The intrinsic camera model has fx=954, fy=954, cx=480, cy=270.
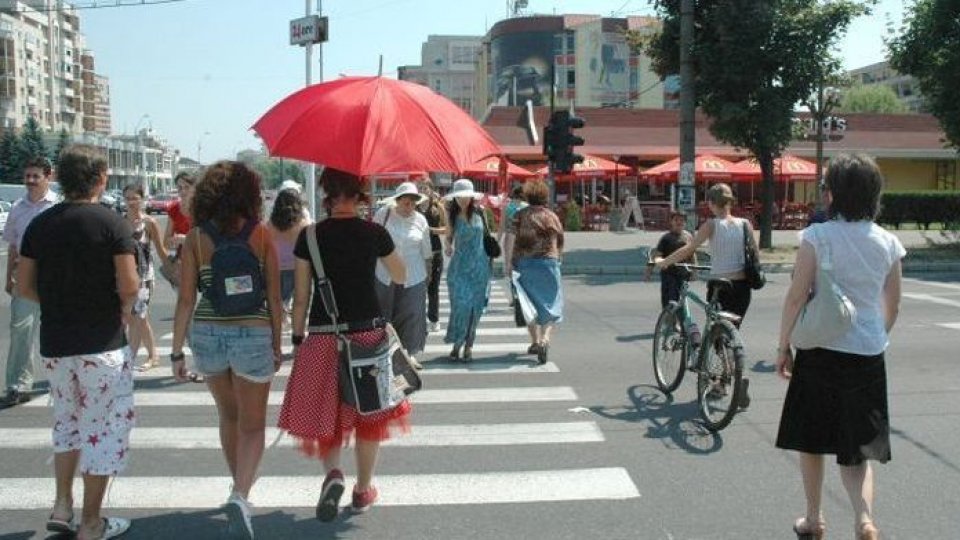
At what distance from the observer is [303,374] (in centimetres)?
464

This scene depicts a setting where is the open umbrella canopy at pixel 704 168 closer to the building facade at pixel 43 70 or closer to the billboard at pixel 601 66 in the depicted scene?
the billboard at pixel 601 66

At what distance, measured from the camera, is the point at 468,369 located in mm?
9008

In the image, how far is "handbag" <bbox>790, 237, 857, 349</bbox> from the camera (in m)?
3.95

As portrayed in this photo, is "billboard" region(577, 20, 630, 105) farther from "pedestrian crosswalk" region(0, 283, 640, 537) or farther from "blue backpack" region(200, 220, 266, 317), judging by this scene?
"blue backpack" region(200, 220, 266, 317)

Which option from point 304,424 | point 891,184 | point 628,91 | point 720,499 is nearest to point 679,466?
point 720,499

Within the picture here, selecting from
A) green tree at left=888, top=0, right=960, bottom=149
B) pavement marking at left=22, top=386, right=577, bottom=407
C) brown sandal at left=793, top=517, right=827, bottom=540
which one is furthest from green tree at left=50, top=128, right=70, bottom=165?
green tree at left=888, top=0, right=960, bottom=149

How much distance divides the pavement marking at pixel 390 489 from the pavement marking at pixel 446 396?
6.57ft

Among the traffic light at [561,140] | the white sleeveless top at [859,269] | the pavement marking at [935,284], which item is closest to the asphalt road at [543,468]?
the white sleeveless top at [859,269]

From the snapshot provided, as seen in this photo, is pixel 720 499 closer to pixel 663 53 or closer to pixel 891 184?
pixel 663 53

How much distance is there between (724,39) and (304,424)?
1803 cm

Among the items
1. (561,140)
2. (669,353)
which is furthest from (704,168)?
(669,353)

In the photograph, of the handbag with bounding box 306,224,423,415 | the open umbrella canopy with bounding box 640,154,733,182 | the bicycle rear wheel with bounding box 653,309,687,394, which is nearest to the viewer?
the handbag with bounding box 306,224,423,415

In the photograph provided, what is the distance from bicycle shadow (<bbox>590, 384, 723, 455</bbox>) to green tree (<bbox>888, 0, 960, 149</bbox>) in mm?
16624

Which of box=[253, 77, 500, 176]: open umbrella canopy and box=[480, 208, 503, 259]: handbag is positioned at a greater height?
box=[253, 77, 500, 176]: open umbrella canopy
